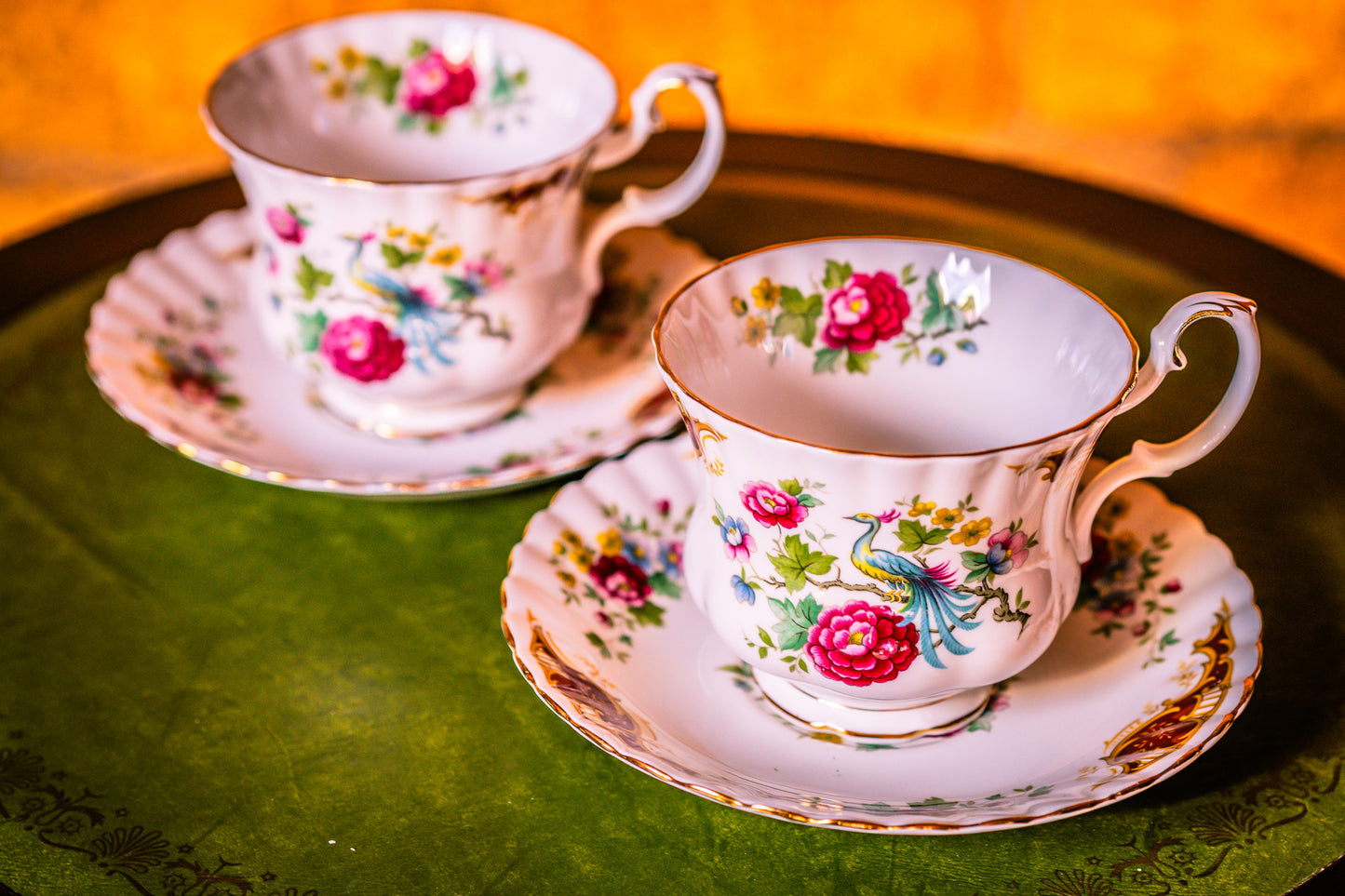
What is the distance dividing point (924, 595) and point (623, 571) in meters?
0.21

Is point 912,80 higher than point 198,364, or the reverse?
point 198,364

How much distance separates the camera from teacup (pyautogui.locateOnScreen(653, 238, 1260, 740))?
60cm

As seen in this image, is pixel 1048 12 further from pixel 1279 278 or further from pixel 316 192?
pixel 316 192

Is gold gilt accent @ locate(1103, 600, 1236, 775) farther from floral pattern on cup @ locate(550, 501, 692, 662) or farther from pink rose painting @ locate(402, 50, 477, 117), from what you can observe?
pink rose painting @ locate(402, 50, 477, 117)

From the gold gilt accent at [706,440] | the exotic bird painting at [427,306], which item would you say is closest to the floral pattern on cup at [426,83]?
the exotic bird painting at [427,306]

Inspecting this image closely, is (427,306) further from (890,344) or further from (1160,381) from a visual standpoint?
(1160,381)

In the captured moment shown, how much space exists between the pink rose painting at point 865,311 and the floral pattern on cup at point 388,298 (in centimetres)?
26

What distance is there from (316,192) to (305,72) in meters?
0.27

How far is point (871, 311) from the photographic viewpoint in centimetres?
74

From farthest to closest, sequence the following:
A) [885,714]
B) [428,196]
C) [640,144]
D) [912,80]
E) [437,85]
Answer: [912,80] < [437,85] < [640,144] < [428,196] < [885,714]

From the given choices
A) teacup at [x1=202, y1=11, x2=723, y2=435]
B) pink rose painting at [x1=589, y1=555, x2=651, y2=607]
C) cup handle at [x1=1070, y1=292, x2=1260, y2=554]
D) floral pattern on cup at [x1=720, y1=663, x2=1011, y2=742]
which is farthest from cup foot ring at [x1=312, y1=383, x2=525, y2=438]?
cup handle at [x1=1070, y1=292, x2=1260, y2=554]

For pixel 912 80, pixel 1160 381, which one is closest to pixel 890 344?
pixel 1160 381

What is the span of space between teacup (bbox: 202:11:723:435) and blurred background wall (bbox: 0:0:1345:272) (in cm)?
109

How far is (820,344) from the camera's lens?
29.3 inches
